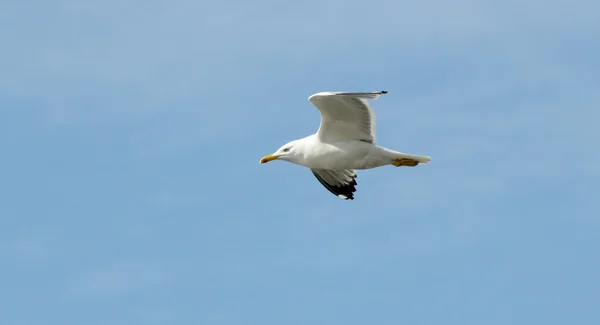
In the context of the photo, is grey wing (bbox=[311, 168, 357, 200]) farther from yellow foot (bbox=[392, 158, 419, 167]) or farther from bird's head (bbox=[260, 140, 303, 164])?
yellow foot (bbox=[392, 158, 419, 167])

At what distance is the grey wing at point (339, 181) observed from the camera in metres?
22.8

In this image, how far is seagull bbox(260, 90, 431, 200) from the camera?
19.4 meters

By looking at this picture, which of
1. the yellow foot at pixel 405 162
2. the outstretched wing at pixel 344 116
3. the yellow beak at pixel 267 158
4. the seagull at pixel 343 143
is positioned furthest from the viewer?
the yellow beak at pixel 267 158

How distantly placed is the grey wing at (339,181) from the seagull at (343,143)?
188 centimetres

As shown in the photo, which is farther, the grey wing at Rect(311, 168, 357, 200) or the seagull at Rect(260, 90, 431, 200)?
the grey wing at Rect(311, 168, 357, 200)

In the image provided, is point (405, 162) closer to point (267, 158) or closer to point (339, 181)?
point (267, 158)

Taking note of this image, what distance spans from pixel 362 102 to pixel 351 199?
3769 mm

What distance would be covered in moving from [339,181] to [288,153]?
7.07ft

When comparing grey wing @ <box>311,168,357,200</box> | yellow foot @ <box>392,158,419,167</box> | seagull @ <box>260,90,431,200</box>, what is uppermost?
grey wing @ <box>311,168,357,200</box>

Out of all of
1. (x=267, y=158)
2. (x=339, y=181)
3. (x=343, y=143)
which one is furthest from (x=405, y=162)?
(x=339, y=181)

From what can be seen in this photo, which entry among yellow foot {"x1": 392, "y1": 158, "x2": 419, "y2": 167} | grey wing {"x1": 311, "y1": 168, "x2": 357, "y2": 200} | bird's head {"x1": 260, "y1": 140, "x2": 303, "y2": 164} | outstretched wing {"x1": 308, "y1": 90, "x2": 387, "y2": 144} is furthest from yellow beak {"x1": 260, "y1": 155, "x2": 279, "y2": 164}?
yellow foot {"x1": 392, "y1": 158, "x2": 419, "y2": 167}

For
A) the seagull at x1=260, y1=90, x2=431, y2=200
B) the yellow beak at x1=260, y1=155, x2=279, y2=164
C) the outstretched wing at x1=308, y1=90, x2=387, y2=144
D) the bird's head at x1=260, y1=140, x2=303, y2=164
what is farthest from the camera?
the yellow beak at x1=260, y1=155, x2=279, y2=164

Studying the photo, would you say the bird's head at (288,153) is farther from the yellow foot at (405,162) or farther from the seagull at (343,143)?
the yellow foot at (405,162)

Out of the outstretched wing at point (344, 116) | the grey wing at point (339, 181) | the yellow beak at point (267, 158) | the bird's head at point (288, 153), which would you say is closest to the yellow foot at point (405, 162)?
the outstretched wing at point (344, 116)
